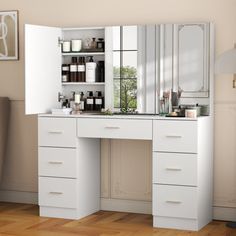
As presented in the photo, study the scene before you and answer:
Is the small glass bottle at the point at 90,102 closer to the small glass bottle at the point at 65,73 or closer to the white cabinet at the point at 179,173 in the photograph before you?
the small glass bottle at the point at 65,73

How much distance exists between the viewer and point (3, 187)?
18.6 ft

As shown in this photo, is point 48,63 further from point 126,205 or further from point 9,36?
point 126,205

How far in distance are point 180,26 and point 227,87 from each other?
A: 613 millimetres

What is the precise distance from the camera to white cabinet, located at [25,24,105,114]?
15.9 ft

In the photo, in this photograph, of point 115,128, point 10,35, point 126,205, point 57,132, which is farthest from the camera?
point 10,35

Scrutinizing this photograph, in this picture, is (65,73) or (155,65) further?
(65,73)

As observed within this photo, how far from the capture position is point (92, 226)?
471cm

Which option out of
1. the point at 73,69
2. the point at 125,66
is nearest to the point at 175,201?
the point at 125,66

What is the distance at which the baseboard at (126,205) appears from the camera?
5121 millimetres

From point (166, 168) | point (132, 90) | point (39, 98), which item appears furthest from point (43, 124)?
point (166, 168)

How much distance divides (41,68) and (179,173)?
144 centimetres

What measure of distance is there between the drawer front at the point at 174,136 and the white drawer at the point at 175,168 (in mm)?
52

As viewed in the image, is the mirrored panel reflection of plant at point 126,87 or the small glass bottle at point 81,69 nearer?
the mirrored panel reflection of plant at point 126,87

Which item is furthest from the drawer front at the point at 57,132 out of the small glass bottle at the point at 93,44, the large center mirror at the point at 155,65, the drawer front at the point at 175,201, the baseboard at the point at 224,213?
the baseboard at the point at 224,213
